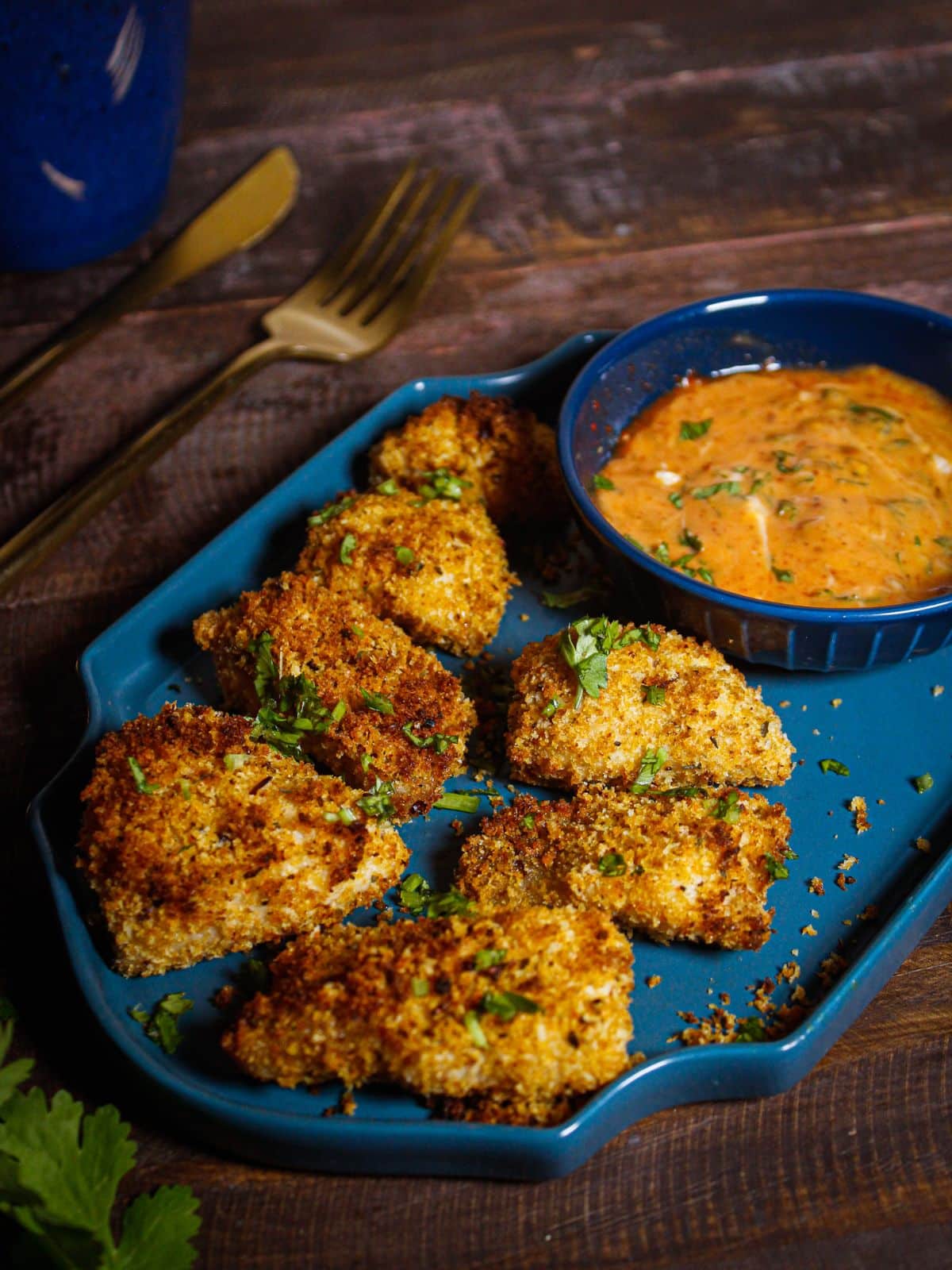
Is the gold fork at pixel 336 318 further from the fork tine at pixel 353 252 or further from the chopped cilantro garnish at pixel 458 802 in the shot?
the chopped cilantro garnish at pixel 458 802

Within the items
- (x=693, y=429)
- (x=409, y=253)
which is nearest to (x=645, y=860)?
(x=693, y=429)

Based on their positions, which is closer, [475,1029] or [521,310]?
[475,1029]

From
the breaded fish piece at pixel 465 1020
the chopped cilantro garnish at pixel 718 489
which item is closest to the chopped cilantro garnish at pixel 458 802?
the breaded fish piece at pixel 465 1020

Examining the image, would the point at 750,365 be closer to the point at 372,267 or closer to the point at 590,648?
the point at 590,648

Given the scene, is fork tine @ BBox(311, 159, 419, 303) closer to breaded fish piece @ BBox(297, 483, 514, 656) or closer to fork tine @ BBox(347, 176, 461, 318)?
fork tine @ BBox(347, 176, 461, 318)

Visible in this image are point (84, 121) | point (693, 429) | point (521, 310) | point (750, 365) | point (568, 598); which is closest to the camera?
point (568, 598)

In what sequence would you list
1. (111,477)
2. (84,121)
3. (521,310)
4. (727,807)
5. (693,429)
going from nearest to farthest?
(727,807), (693,429), (111,477), (84,121), (521,310)

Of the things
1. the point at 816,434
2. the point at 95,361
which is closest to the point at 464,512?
the point at 816,434
